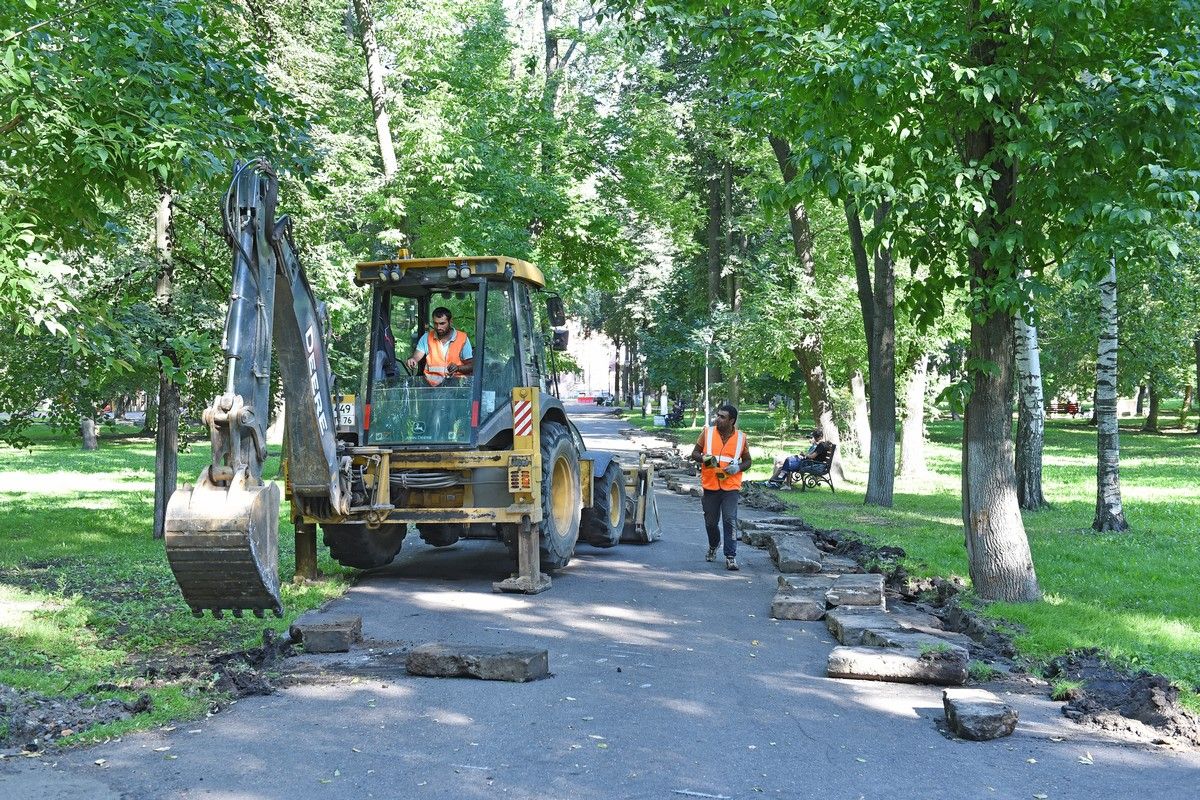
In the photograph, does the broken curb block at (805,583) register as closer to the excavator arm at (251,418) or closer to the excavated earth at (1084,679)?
→ the excavated earth at (1084,679)

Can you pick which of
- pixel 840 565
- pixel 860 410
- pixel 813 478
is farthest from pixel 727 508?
pixel 860 410

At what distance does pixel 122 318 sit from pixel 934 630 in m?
9.25

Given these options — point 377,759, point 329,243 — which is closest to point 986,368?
point 377,759

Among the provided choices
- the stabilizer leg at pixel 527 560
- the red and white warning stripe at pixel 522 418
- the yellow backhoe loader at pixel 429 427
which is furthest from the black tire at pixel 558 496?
the red and white warning stripe at pixel 522 418

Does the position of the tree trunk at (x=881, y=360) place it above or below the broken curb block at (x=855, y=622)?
above

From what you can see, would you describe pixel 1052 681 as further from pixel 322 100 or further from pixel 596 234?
pixel 596 234

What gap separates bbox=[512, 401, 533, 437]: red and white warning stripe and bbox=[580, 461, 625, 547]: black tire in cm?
253

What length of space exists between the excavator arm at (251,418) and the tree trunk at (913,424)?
1866 centimetres

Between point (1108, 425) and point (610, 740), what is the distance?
11035mm

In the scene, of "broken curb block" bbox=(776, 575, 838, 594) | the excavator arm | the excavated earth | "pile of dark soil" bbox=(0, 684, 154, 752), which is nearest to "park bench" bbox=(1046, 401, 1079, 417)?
the excavated earth

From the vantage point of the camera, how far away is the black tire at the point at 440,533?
1364 centimetres

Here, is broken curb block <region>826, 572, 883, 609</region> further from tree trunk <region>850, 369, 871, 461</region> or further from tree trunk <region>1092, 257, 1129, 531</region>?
tree trunk <region>850, 369, 871, 461</region>

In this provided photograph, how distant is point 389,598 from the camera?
37.8 feet

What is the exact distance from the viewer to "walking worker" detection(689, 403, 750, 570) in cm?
1336
